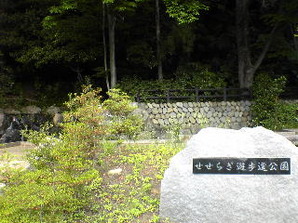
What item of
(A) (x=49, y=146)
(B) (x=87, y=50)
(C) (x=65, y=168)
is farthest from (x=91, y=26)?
(C) (x=65, y=168)

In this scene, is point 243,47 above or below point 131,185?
above

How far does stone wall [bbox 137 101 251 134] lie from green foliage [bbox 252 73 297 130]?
638mm

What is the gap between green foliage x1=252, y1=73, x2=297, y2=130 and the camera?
45.6 feet

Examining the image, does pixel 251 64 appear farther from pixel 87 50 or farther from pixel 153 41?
pixel 87 50

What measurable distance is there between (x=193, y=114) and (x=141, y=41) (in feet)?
16.2

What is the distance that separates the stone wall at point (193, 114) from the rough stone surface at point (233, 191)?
29.3 feet

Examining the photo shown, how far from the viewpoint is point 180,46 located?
1695cm

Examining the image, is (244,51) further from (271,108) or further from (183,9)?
(183,9)

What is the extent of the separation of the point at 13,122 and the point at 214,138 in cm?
1130

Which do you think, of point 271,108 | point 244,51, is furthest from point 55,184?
point 244,51

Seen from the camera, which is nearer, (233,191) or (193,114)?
(233,191)

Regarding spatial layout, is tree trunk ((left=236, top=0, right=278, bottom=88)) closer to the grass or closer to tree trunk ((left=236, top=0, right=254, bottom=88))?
tree trunk ((left=236, top=0, right=254, bottom=88))

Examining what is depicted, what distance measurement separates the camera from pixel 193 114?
1420 centimetres

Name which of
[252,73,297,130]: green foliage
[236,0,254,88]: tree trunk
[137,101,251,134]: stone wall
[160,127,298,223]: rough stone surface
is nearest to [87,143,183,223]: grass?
[160,127,298,223]: rough stone surface
